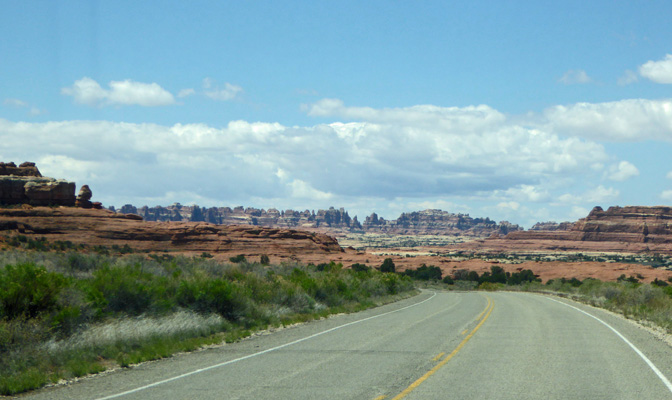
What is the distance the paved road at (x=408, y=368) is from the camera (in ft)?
28.9

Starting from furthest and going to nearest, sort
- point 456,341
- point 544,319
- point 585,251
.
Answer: point 585,251 < point 544,319 < point 456,341

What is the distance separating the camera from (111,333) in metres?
13.0

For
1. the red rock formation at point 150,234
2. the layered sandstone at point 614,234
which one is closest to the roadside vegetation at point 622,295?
the red rock formation at point 150,234

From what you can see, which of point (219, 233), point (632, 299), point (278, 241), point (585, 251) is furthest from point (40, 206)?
point (585, 251)

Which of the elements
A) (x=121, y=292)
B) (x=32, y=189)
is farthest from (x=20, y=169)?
(x=121, y=292)

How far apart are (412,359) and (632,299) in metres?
23.7

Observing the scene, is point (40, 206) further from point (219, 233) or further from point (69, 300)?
point (69, 300)

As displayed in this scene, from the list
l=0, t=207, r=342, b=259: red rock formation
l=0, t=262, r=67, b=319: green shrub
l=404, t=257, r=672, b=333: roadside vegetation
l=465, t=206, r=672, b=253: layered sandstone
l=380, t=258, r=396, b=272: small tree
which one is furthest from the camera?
l=465, t=206, r=672, b=253: layered sandstone

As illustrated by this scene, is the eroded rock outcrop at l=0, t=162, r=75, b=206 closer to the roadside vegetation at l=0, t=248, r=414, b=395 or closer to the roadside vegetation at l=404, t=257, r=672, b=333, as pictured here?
the roadside vegetation at l=404, t=257, r=672, b=333

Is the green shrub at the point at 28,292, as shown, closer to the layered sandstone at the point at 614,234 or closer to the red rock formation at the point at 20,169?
the red rock formation at the point at 20,169

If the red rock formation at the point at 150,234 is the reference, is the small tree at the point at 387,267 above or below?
below

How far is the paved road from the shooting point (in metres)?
8.80

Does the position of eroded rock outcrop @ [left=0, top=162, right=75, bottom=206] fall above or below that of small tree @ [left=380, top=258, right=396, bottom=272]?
above

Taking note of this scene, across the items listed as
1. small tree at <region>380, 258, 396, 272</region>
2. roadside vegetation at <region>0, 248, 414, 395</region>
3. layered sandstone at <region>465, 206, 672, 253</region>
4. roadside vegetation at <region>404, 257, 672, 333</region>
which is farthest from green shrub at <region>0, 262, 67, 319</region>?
layered sandstone at <region>465, 206, 672, 253</region>
